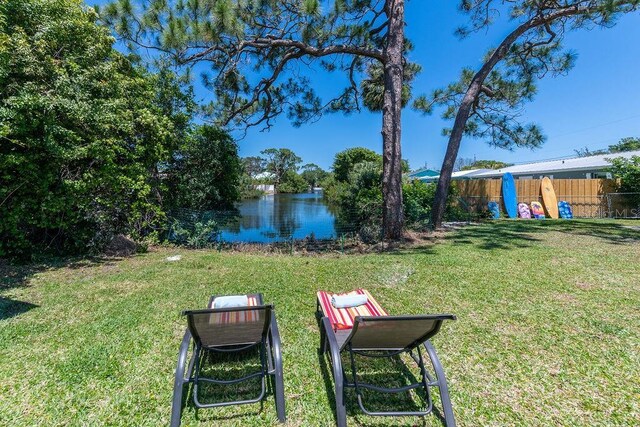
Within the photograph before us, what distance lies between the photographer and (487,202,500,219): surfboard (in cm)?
1320

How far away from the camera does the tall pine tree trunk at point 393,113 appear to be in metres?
7.82

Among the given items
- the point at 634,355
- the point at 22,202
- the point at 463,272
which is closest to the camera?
the point at 634,355

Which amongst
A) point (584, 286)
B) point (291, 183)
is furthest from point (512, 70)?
point (291, 183)

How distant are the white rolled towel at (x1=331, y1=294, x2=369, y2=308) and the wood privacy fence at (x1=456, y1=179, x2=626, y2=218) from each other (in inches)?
459

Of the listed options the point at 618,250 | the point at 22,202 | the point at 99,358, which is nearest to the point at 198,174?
the point at 22,202

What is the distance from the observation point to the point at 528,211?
43.1 feet

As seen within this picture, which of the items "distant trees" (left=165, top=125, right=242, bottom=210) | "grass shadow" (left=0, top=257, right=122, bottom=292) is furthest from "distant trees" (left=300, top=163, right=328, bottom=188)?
"grass shadow" (left=0, top=257, right=122, bottom=292)

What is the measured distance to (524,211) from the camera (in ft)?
43.1

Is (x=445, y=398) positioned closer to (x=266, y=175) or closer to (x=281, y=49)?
(x=281, y=49)

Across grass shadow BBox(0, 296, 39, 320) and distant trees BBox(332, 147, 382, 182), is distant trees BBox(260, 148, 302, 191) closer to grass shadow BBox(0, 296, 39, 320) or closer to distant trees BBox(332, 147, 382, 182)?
distant trees BBox(332, 147, 382, 182)

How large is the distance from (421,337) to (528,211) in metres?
13.9

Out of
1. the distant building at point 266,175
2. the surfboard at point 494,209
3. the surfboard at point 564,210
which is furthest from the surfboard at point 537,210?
the distant building at point 266,175

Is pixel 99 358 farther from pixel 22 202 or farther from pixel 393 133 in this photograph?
pixel 393 133

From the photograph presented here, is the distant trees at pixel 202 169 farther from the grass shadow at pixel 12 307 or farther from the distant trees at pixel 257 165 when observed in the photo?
the distant trees at pixel 257 165
